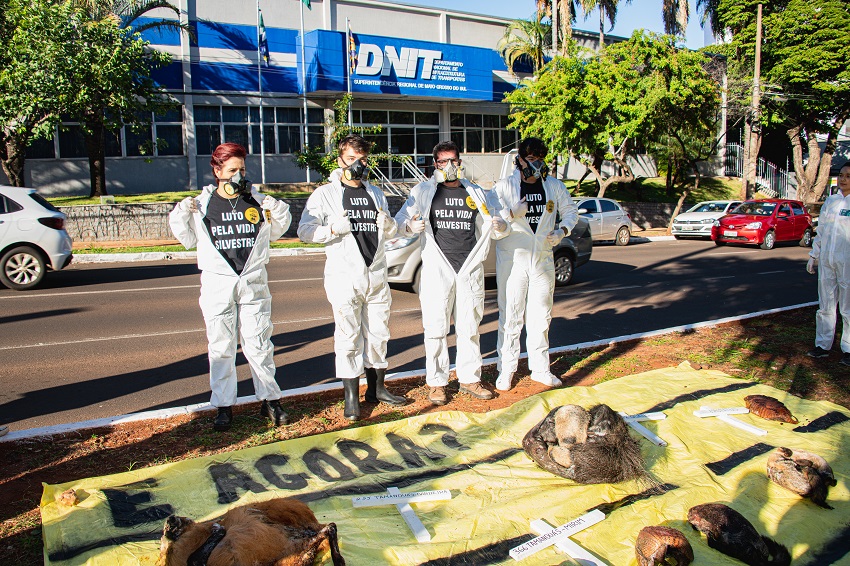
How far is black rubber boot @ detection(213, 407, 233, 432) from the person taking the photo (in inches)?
201

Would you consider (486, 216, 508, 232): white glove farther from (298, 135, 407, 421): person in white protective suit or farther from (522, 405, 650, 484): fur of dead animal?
(522, 405, 650, 484): fur of dead animal

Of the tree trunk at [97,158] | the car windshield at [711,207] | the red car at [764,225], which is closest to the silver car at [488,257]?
the red car at [764,225]

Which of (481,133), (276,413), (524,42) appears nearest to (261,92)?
(481,133)

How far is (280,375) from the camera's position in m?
6.97

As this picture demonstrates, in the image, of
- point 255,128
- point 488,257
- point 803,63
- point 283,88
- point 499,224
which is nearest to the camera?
point 499,224

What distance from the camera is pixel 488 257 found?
1181cm

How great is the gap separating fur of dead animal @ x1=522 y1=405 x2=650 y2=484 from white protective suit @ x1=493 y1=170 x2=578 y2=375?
1812 millimetres

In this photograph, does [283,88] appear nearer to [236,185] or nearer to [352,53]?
[352,53]

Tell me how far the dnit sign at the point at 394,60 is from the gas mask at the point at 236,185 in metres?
25.8

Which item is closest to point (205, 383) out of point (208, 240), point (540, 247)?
point (208, 240)

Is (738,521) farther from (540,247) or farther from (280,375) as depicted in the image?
(280,375)

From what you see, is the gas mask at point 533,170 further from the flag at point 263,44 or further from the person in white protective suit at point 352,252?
the flag at point 263,44

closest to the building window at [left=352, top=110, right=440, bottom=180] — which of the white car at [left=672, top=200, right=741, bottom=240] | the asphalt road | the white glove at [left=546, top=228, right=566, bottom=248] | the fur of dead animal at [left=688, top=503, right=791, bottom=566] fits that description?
the white car at [left=672, top=200, right=741, bottom=240]

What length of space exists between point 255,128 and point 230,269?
26684 millimetres
